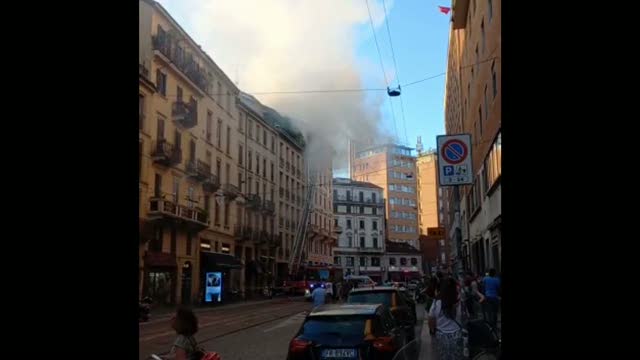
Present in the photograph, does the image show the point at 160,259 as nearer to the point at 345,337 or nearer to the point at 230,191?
the point at 230,191

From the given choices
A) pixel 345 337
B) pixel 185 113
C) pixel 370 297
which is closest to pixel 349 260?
pixel 370 297

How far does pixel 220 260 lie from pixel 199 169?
7.32 feet

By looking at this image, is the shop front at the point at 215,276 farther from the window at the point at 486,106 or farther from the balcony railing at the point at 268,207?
the window at the point at 486,106

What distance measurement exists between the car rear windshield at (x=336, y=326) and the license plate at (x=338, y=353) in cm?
21

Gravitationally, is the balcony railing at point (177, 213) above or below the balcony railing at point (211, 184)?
below

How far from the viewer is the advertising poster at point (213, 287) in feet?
37.0

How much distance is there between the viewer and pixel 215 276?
1159cm

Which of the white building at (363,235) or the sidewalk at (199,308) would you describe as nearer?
the sidewalk at (199,308)

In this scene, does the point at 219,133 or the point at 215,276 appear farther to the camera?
the point at 215,276

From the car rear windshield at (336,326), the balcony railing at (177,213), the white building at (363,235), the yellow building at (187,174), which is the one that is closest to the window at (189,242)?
the yellow building at (187,174)
